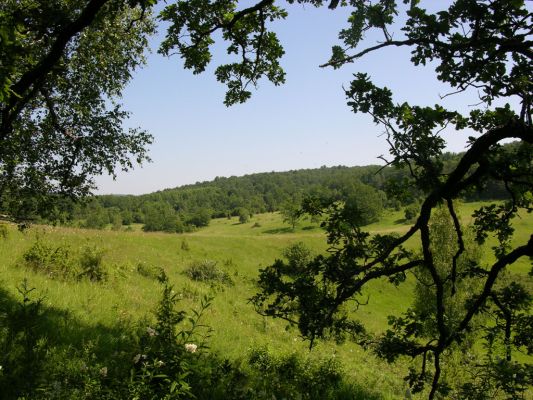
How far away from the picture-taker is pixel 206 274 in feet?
89.8

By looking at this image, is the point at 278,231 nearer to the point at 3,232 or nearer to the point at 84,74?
the point at 3,232

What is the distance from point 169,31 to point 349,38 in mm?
3158

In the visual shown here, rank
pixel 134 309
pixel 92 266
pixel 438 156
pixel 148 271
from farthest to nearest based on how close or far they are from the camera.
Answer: pixel 148 271
pixel 92 266
pixel 134 309
pixel 438 156

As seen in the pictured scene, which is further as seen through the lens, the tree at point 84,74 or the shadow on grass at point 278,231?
the shadow on grass at point 278,231

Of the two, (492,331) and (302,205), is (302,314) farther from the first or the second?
(492,331)

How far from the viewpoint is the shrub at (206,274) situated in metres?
26.3

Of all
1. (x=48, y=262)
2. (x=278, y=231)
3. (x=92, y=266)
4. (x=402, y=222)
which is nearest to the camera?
(x=48, y=262)

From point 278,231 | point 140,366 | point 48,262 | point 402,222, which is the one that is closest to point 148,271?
point 48,262

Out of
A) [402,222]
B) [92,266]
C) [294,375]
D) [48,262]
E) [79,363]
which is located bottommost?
[402,222]

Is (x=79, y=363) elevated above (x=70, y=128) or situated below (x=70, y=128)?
below

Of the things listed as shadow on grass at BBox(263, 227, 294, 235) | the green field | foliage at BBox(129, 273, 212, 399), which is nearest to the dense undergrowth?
foliage at BBox(129, 273, 212, 399)

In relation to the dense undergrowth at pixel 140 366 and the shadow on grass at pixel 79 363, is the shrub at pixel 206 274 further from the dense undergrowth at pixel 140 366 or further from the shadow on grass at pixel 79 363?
the shadow on grass at pixel 79 363

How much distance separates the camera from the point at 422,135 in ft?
15.5

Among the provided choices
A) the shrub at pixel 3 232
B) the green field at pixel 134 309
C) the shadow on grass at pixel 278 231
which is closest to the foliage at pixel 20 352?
the green field at pixel 134 309
